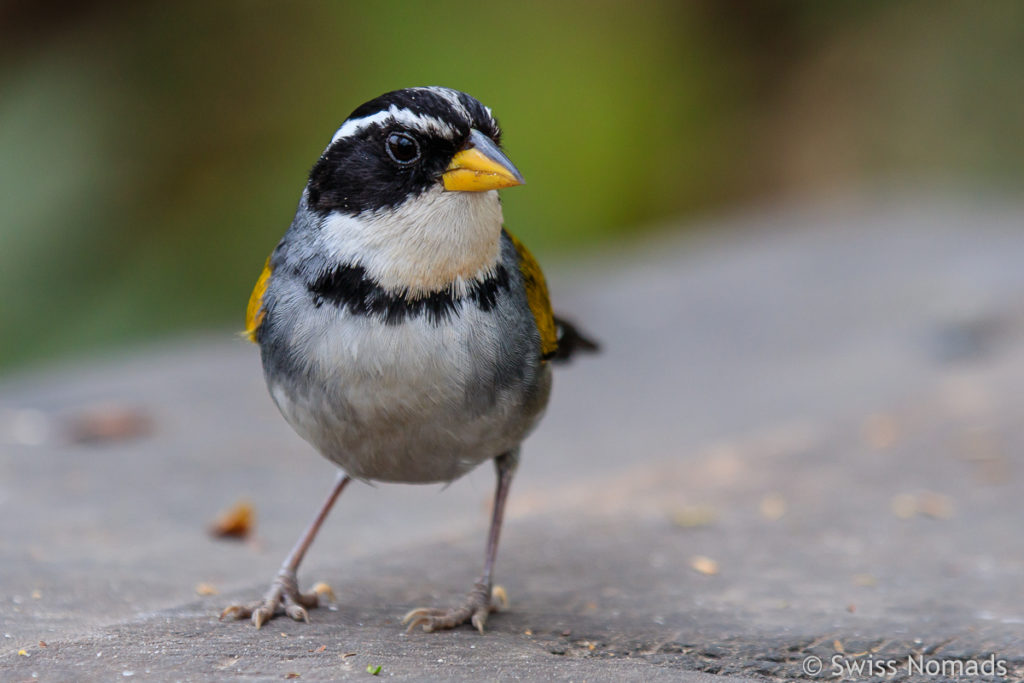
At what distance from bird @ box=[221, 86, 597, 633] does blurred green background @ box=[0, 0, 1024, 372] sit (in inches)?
276

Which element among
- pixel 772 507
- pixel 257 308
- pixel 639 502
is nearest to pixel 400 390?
pixel 257 308

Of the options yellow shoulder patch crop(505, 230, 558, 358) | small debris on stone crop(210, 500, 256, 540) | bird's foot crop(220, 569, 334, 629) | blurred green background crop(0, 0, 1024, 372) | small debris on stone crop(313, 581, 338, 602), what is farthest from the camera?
blurred green background crop(0, 0, 1024, 372)

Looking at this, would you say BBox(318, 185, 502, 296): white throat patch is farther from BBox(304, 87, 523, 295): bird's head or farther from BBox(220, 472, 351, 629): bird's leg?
BBox(220, 472, 351, 629): bird's leg

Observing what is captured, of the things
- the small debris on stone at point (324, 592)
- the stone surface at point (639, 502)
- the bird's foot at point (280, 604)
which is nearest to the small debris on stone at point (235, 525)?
the stone surface at point (639, 502)

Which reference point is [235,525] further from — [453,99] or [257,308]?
[453,99]

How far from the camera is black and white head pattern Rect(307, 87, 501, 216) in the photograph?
3605 millimetres

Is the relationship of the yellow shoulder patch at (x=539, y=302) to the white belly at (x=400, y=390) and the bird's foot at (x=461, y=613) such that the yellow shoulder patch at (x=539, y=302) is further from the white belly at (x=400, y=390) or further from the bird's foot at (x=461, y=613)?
the bird's foot at (x=461, y=613)

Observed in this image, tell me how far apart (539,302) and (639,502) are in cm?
207

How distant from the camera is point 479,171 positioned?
3.56 meters

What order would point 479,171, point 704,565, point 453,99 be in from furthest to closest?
point 704,565 → point 453,99 → point 479,171

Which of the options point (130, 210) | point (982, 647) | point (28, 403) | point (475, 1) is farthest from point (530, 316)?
point (475, 1)

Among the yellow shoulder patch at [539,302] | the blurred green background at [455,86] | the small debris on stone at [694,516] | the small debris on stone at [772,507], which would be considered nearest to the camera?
the yellow shoulder patch at [539,302]

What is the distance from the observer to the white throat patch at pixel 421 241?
359 centimetres

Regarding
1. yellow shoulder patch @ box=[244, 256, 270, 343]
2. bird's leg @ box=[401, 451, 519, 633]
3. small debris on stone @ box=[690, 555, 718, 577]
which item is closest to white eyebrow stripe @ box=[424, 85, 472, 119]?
yellow shoulder patch @ box=[244, 256, 270, 343]
